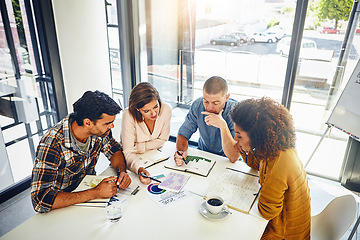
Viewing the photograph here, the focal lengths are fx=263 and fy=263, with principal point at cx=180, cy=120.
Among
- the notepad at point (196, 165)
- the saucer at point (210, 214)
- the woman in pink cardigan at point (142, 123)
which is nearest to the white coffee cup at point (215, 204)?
the saucer at point (210, 214)

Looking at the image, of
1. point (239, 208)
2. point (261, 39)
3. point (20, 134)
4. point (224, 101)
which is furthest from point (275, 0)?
point (20, 134)

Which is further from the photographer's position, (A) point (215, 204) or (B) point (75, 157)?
(B) point (75, 157)

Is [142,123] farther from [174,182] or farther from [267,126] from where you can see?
[267,126]

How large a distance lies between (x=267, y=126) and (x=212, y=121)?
2.14ft

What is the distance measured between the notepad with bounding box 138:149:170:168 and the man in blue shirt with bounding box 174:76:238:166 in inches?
4.5

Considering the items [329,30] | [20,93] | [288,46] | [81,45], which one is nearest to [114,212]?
[20,93]

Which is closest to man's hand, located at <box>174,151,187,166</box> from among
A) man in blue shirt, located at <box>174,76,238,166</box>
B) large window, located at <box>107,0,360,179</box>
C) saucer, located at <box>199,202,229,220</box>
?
man in blue shirt, located at <box>174,76,238,166</box>

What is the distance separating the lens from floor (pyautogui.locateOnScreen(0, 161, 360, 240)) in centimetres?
224

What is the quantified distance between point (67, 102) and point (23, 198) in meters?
1.05

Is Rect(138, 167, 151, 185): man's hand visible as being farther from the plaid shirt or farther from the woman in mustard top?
the woman in mustard top

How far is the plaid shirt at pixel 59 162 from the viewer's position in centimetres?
131

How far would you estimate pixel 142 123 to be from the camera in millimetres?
1921

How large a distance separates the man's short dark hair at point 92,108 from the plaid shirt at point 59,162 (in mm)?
76

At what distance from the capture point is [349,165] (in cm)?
270
